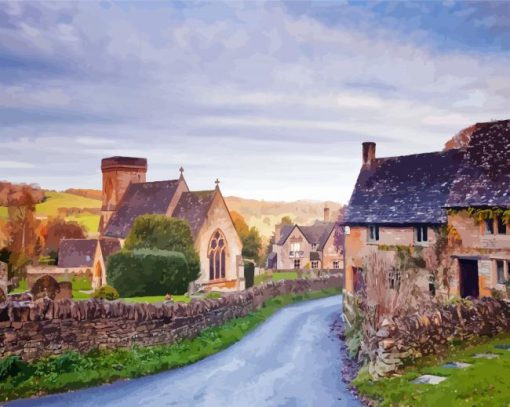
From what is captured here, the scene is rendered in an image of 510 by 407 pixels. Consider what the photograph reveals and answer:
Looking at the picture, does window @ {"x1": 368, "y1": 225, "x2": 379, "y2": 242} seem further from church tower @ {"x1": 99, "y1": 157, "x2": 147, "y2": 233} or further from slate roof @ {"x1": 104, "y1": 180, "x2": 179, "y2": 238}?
church tower @ {"x1": 99, "y1": 157, "x2": 147, "y2": 233}

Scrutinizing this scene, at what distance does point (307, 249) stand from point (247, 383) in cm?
4835

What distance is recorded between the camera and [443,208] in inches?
824

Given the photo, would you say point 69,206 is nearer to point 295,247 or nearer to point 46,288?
point 46,288

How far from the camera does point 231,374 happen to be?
1495 centimetres

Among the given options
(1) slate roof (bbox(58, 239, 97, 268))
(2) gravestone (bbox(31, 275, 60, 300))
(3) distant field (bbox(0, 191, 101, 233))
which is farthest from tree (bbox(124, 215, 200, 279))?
(3) distant field (bbox(0, 191, 101, 233))

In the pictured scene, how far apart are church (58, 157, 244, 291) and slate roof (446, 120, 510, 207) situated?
20.2 meters

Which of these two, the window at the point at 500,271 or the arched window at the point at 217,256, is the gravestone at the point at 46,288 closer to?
the arched window at the point at 217,256

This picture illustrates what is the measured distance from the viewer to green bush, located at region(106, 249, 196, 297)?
26703 millimetres

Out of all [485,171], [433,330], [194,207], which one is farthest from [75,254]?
[433,330]

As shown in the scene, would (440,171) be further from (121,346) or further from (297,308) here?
(121,346)

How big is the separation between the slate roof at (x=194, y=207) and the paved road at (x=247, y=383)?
1799 cm

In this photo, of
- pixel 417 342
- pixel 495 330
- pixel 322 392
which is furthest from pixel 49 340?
pixel 495 330

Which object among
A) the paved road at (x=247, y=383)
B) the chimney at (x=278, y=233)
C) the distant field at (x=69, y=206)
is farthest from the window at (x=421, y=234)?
the chimney at (x=278, y=233)

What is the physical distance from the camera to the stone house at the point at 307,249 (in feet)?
194
